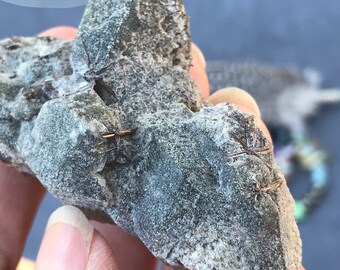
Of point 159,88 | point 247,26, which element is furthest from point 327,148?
point 159,88

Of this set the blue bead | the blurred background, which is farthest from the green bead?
the blurred background

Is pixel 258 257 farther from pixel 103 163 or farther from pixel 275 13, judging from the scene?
pixel 275 13

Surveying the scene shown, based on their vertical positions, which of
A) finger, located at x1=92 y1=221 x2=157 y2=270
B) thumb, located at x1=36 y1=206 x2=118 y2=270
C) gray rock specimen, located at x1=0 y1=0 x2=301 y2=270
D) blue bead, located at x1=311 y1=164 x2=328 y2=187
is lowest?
blue bead, located at x1=311 y1=164 x2=328 y2=187

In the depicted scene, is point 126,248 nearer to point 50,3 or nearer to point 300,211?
point 300,211

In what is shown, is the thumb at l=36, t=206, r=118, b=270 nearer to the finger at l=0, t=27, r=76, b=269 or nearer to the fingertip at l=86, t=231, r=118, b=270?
the fingertip at l=86, t=231, r=118, b=270

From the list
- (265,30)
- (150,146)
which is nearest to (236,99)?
(150,146)

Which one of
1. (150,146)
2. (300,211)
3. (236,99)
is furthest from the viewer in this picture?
(300,211)

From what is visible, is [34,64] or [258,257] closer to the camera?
[258,257]
